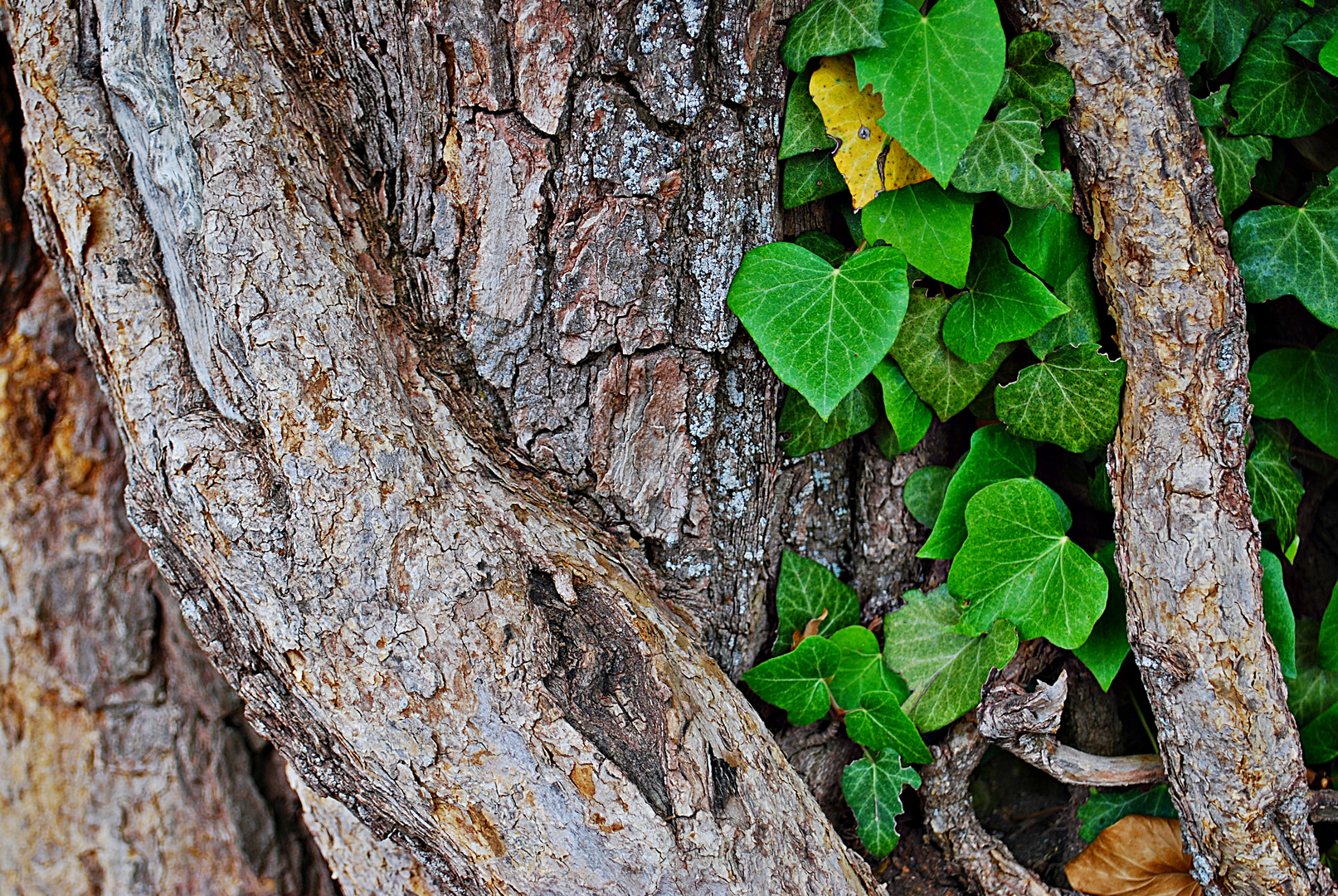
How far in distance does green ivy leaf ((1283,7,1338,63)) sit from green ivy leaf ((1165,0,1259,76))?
0.18 ft

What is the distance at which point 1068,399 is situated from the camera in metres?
0.99

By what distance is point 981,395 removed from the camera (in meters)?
1.05

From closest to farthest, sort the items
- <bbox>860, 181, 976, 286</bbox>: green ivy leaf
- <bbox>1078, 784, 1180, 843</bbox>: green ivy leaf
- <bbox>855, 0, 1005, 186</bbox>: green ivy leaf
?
<bbox>855, 0, 1005, 186</bbox>: green ivy leaf
<bbox>860, 181, 976, 286</bbox>: green ivy leaf
<bbox>1078, 784, 1180, 843</bbox>: green ivy leaf

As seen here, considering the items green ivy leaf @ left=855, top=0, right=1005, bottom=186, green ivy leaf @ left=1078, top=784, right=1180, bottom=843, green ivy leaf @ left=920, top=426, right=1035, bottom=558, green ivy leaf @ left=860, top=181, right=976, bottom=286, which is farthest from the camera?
green ivy leaf @ left=1078, top=784, right=1180, bottom=843

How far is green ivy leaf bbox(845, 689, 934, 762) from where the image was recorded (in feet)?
3.47

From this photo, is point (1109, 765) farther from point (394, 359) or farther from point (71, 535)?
point (71, 535)

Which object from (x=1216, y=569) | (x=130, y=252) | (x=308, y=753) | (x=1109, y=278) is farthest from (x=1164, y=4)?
(x=308, y=753)

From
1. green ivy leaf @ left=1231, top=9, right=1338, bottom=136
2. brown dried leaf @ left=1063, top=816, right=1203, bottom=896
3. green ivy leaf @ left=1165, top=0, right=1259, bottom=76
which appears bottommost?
brown dried leaf @ left=1063, top=816, right=1203, bottom=896

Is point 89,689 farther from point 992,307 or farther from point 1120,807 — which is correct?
point 1120,807

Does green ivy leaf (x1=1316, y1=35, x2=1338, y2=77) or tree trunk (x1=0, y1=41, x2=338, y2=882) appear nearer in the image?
green ivy leaf (x1=1316, y1=35, x2=1338, y2=77)

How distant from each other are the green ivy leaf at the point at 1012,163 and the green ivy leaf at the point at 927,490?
37cm

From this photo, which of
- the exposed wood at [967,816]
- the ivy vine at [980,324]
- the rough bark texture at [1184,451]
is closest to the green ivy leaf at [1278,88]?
the ivy vine at [980,324]

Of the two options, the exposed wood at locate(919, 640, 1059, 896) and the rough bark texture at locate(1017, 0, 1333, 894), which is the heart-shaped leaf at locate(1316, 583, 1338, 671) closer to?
the rough bark texture at locate(1017, 0, 1333, 894)

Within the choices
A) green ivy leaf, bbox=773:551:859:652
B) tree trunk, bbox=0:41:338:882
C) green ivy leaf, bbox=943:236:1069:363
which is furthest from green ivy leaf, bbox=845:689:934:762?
tree trunk, bbox=0:41:338:882
